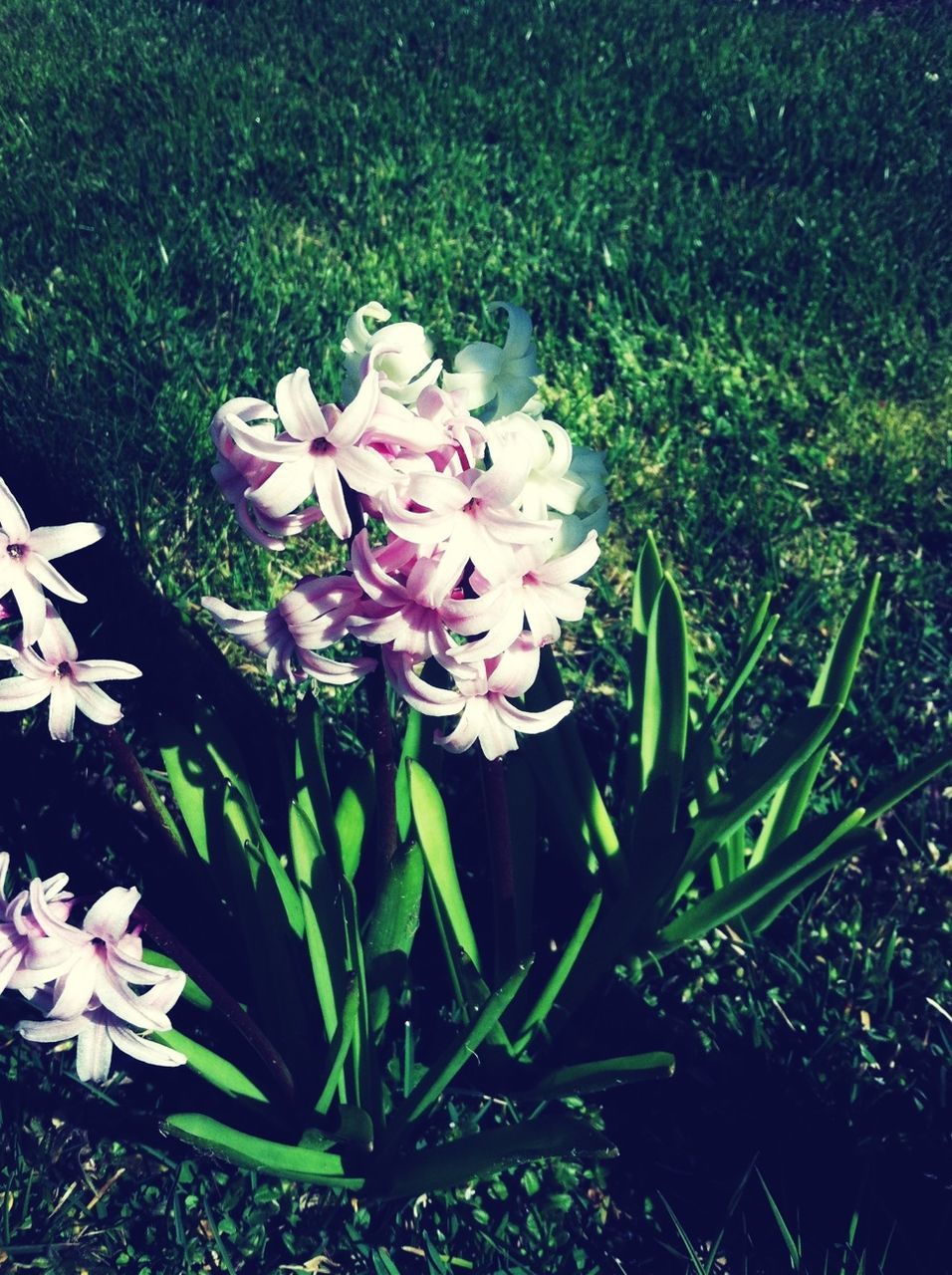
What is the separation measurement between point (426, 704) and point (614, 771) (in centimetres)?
117

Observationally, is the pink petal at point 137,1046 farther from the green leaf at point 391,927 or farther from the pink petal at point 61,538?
the pink petal at point 61,538

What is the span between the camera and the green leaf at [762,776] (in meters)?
1.79

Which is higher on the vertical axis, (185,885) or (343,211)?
(343,211)

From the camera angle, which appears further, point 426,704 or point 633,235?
point 633,235

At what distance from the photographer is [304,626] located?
127 cm

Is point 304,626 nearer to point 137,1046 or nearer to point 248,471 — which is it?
point 248,471

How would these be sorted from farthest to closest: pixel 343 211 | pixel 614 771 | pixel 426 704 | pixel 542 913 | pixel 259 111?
pixel 259 111 < pixel 343 211 < pixel 614 771 < pixel 542 913 < pixel 426 704

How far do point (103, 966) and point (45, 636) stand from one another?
0.39 meters

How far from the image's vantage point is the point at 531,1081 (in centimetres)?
187

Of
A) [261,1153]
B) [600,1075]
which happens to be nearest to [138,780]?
[261,1153]

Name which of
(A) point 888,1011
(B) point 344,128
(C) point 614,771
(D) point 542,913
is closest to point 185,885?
(D) point 542,913

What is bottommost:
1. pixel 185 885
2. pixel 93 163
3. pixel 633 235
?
pixel 185 885

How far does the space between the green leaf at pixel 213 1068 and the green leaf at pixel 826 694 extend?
1020 millimetres

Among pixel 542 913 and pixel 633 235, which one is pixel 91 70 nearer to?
pixel 633 235
